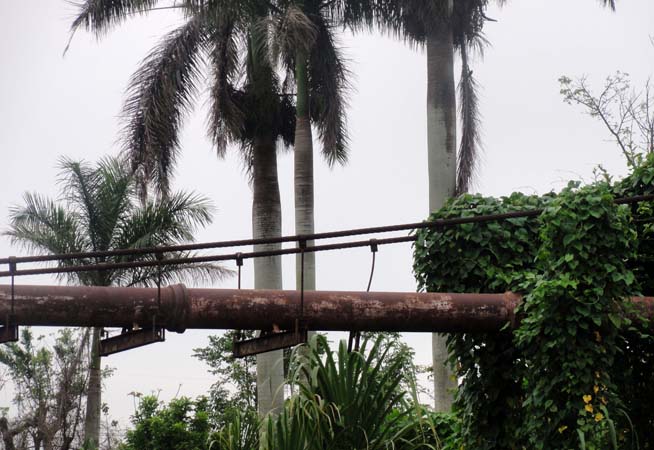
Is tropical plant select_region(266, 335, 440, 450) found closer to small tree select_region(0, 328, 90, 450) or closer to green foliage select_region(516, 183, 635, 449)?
green foliage select_region(516, 183, 635, 449)

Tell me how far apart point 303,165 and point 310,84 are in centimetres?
184

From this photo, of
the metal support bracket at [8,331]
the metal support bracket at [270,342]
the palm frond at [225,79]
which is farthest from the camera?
the palm frond at [225,79]

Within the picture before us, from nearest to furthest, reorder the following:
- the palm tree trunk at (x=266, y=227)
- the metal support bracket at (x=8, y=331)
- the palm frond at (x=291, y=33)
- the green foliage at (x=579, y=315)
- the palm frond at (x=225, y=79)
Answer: the metal support bracket at (x=8, y=331) < the green foliage at (x=579, y=315) < the palm frond at (x=291, y=33) < the palm tree trunk at (x=266, y=227) < the palm frond at (x=225, y=79)

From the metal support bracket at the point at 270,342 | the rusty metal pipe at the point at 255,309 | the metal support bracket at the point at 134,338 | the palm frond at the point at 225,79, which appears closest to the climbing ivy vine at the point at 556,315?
the rusty metal pipe at the point at 255,309

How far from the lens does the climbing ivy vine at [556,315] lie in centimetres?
820

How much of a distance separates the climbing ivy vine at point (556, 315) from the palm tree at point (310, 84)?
29.9 feet

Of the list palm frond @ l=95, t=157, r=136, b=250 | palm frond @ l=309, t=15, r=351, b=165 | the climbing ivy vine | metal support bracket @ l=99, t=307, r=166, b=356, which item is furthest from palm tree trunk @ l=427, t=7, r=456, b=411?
metal support bracket @ l=99, t=307, r=166, b=356

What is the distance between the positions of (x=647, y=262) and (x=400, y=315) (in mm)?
2413

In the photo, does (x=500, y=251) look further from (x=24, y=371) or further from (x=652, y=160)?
(x=24, y=371)

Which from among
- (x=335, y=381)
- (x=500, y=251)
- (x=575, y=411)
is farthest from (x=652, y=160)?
(x=335, y=381)

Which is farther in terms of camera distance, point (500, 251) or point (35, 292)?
point (500, 251)

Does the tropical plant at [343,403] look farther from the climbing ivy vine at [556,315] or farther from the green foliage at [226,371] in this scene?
the green foliage at [226,371]

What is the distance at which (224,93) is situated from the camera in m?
19.9

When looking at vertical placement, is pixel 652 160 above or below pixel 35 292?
above
